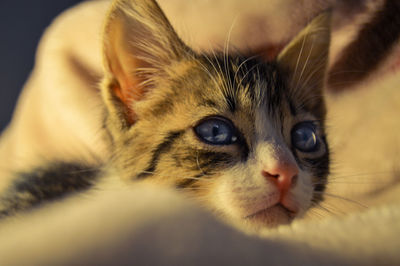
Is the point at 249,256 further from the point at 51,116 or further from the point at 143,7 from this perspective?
the point at 51,116

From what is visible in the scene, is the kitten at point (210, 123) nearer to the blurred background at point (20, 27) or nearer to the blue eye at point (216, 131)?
the blue eye at point (216, 131)

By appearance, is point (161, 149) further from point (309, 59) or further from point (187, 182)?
point (309, 59)

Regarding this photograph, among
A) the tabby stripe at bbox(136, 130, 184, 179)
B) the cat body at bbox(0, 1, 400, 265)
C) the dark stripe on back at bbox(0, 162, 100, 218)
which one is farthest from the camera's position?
the dark stripe on back at bbox(0, 162, 100, 218)

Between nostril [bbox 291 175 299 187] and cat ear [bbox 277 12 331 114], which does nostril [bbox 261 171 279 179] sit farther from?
cat ear [bbox 277 12 331 114]

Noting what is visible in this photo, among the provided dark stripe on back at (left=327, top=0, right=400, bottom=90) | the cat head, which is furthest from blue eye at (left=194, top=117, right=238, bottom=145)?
dark stripe on back at (left=327, top=0, right=400, bottom=90)

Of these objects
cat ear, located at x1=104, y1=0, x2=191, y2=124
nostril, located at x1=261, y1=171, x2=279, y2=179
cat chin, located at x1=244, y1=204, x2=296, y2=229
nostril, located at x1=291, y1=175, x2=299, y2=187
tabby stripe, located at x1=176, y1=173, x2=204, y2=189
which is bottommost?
cat chin, located at x1=244, y1=204, x2=296, y2=229

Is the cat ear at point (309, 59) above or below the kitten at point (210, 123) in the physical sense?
above

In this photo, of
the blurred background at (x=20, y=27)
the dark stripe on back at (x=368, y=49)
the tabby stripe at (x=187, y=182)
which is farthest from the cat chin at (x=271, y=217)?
the blurred background at (x=20, y=27)
